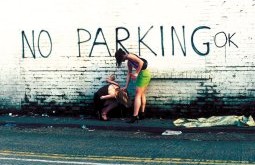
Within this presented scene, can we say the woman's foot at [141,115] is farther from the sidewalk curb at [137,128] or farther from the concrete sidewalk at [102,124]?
the sidewalk curb at [137,128]

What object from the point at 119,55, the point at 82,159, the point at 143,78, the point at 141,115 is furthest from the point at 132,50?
the point at 82,159

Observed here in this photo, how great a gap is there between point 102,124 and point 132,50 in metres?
1.93

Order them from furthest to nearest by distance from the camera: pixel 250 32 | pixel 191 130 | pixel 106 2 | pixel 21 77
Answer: pixel 21 77 → pixel 106 2 → pixel 250 32 → pixel 191 130

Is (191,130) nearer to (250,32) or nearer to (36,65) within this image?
(250,32)

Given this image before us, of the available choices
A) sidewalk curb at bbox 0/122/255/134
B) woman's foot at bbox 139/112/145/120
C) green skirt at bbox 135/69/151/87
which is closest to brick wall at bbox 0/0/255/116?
woman's foot at bbox 139/112/145/120

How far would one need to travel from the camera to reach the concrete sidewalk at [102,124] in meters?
9.73

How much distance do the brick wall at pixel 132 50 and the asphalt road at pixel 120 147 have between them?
1.49 meters

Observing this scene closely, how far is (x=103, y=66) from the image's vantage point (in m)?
11.5

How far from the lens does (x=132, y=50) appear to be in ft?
36.9

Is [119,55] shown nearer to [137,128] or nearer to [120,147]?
[137,128]

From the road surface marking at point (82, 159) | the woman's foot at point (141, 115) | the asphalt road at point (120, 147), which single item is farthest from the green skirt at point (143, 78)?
the road surface marking at point (82, 159)

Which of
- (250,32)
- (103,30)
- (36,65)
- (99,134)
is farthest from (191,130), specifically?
(36,65)

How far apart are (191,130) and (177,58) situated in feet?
6.41

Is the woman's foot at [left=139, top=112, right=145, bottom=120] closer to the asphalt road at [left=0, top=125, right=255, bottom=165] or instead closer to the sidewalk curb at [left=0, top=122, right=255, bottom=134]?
the sidewalk curb at [left=0, top=122, right=255, bottom=134]
